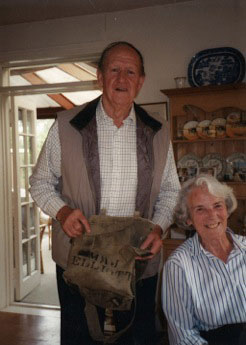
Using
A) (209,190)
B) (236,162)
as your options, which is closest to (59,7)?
(236,162)

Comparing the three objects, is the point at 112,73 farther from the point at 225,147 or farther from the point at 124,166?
the point at 225,147

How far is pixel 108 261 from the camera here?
1.27m

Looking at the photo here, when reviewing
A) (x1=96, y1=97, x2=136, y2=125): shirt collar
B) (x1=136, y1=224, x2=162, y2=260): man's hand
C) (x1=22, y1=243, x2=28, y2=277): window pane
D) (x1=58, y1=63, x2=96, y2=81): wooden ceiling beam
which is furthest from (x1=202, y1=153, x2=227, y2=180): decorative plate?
(x1=58, y1=63, x2=96, y2=81): wooden ceiling beam

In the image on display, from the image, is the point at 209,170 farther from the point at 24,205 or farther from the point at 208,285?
the point at 24,205

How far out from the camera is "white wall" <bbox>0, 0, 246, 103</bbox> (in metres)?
3.11

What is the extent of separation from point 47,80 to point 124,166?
522 centimetres

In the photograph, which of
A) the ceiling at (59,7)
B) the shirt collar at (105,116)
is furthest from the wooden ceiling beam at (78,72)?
the shirt collar at (105,116)

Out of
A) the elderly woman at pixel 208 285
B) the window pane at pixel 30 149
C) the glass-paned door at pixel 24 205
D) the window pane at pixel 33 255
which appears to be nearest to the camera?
the elderly woman at pixel 208 285

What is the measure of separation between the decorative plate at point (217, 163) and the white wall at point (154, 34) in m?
0.66

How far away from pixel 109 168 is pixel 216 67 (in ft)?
6.34

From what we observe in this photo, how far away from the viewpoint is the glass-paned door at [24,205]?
3879mm

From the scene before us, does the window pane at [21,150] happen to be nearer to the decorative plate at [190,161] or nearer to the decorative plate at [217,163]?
the decorative plate at [190,161]

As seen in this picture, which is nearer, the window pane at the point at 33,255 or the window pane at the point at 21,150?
the window pane at the point at 21,150

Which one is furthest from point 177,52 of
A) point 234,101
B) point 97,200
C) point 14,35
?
point 97,200
